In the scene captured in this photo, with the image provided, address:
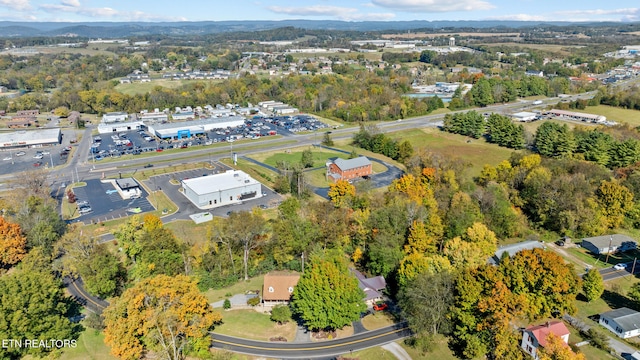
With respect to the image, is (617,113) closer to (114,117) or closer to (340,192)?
(340,192)

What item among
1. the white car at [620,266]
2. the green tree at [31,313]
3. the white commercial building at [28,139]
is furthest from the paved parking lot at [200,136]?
the white car at [620,266]

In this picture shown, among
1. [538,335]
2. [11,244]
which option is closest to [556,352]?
[538,335]

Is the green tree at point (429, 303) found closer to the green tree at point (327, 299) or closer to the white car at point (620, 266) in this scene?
the green tree at point (327, 299)

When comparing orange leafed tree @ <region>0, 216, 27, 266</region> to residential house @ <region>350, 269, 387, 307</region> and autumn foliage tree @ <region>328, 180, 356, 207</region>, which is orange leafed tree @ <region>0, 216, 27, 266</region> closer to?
residential house @ <region>350, 269, 387, 307</region>

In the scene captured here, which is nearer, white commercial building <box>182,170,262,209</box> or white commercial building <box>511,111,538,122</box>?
white commercial building <box>182,170,262,209</box>

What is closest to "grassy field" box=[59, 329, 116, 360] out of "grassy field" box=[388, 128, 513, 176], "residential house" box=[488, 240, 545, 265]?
"residential house" box=[488, 240, 545, 265]

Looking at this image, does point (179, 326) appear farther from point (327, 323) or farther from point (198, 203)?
point (198, 203)
